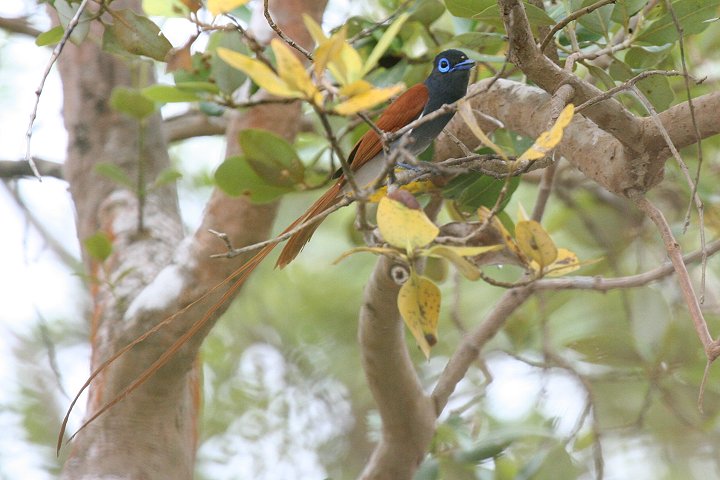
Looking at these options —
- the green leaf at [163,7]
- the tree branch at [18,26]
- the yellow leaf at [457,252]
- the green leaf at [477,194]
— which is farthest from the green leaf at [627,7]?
the tree branch at [18,26]

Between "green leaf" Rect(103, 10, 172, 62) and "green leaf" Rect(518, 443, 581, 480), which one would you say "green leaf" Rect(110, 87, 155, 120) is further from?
"green leaf" Rect(518, 443, 581, 480)

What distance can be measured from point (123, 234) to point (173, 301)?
1.53ft

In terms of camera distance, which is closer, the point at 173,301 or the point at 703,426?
the point at 173,301

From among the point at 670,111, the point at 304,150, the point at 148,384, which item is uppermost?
the point at 304,150

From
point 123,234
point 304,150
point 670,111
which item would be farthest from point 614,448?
point 670,111

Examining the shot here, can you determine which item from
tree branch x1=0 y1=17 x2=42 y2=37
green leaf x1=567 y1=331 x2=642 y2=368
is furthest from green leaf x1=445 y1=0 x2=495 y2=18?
tree branch x1=0 y1=17 x2=42 y2=37

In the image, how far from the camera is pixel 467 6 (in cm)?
154

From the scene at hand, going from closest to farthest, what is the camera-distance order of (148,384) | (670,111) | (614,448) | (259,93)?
(670,111)
(148,384)
(259,93)
(614,448)

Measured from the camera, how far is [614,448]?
3424mm

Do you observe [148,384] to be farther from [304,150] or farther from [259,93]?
[304,150]

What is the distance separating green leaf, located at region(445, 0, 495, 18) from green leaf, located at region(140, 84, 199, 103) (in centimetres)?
48

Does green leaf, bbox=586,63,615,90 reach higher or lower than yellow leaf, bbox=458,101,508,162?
higher

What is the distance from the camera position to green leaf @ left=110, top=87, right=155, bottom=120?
6.73 ft

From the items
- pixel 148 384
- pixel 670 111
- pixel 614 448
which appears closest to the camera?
pixel 670 111
